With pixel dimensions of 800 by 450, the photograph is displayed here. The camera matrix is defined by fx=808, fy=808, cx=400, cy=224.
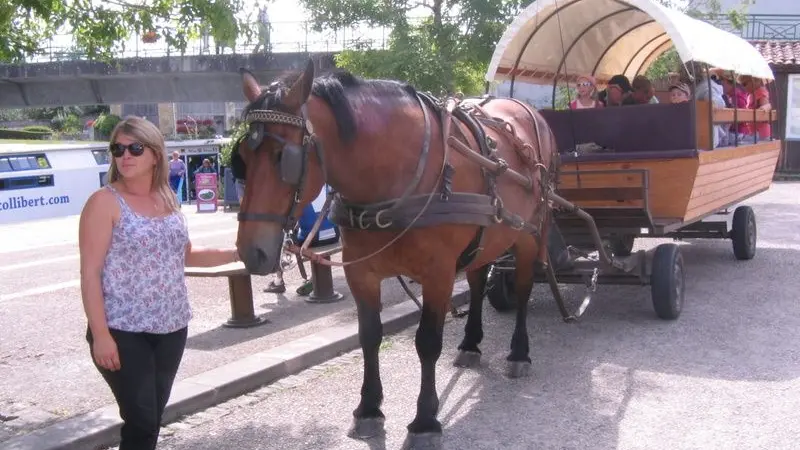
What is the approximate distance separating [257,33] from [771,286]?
562 cm

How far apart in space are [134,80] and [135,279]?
2915cm

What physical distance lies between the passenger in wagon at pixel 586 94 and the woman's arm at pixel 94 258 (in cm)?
548

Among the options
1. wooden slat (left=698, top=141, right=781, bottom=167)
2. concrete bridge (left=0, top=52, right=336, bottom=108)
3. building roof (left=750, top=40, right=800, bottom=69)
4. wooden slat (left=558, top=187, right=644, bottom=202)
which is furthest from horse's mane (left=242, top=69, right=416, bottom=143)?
building roof (left=750, top=40, right=800, bottom=69)

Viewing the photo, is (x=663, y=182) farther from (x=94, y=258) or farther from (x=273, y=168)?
(x=94, y=258)

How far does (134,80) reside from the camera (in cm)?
3042

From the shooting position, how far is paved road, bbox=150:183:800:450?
4.38 metres

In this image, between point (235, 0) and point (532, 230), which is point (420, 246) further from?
point (235, 0)

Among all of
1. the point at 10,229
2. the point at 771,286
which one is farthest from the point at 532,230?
Result: the point at 10,229

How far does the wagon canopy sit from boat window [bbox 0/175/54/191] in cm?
1589

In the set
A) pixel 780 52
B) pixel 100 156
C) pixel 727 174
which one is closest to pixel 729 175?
pixel 727 174

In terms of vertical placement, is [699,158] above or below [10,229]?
above

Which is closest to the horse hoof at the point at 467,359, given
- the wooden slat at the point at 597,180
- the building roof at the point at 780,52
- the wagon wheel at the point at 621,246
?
the wooden slat at the point at 597,180

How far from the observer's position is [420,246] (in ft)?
13.5

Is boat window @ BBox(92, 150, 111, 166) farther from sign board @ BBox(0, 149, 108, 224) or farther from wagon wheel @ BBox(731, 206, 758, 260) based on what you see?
wagon wheel @ BBox(731, 206, 758, 260)
